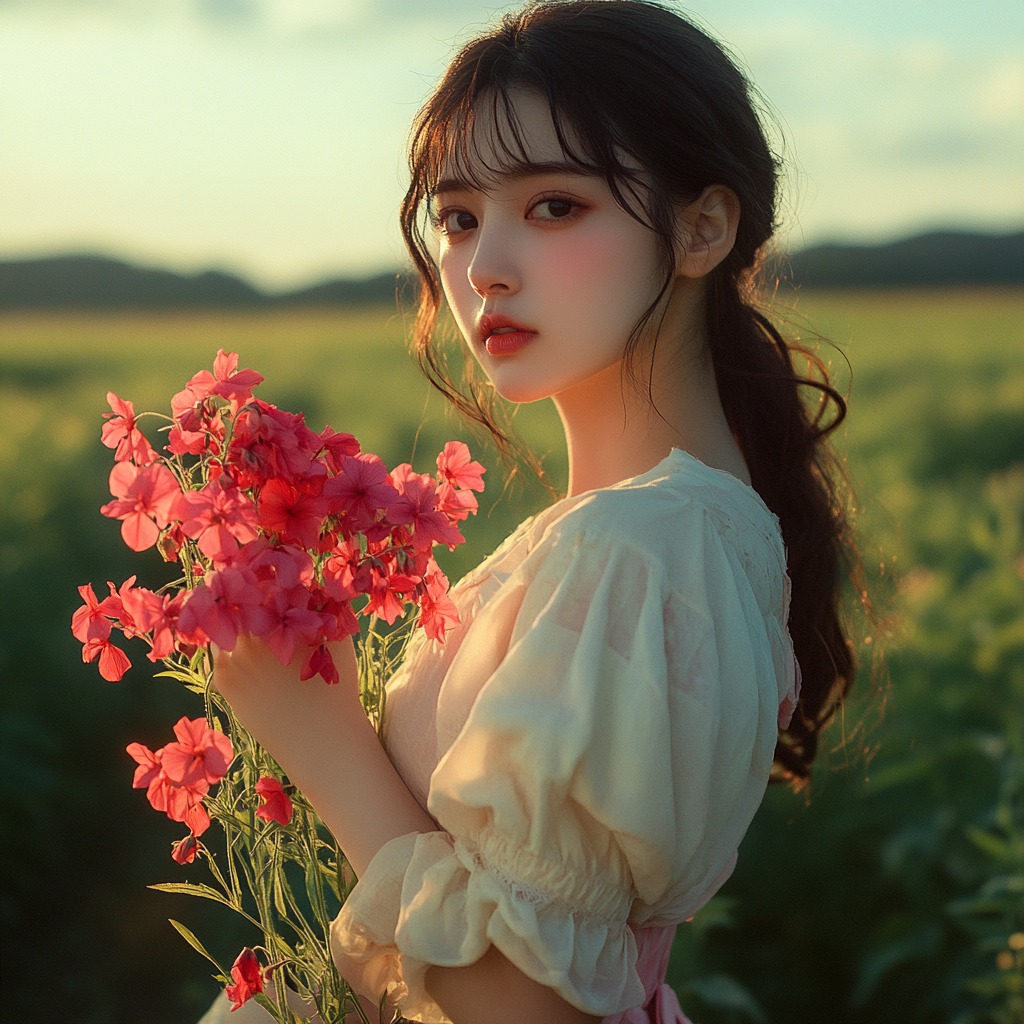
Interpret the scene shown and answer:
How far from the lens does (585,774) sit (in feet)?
3.28

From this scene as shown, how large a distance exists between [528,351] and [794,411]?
47 centimetres

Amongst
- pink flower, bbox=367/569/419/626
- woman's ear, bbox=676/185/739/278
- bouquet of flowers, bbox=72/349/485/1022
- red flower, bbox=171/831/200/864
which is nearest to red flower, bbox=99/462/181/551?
bouquet of flowers, bbox=72/349/485/1022

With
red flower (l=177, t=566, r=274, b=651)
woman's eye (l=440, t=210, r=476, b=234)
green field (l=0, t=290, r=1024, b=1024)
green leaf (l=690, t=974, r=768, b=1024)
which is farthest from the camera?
green field (l=0, t=290, r=1024, b=1024)

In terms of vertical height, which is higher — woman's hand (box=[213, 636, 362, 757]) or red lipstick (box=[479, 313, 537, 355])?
red lipstick (box=[479, 313, 537, 355])

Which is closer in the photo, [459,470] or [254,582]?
[254,582]

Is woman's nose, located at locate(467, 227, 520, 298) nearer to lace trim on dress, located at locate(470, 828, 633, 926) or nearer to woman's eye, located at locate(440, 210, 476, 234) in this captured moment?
woman's eye, located at locate(440, 210, 476, 234)

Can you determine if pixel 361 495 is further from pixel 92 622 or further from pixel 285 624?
pixel 92 622

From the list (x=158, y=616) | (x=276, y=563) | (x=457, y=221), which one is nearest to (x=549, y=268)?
(x=457, y=221)

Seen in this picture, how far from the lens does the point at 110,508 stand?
3.42 ft

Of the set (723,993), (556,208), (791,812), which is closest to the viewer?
(556,208)

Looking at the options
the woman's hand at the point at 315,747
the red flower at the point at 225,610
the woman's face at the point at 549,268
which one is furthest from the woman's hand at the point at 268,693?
the woman's face at the point at 549,268

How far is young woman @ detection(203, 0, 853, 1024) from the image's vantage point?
102 centimetres

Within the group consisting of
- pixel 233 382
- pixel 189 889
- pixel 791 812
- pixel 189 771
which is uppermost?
pixel 233 382

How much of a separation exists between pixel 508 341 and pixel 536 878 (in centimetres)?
58
